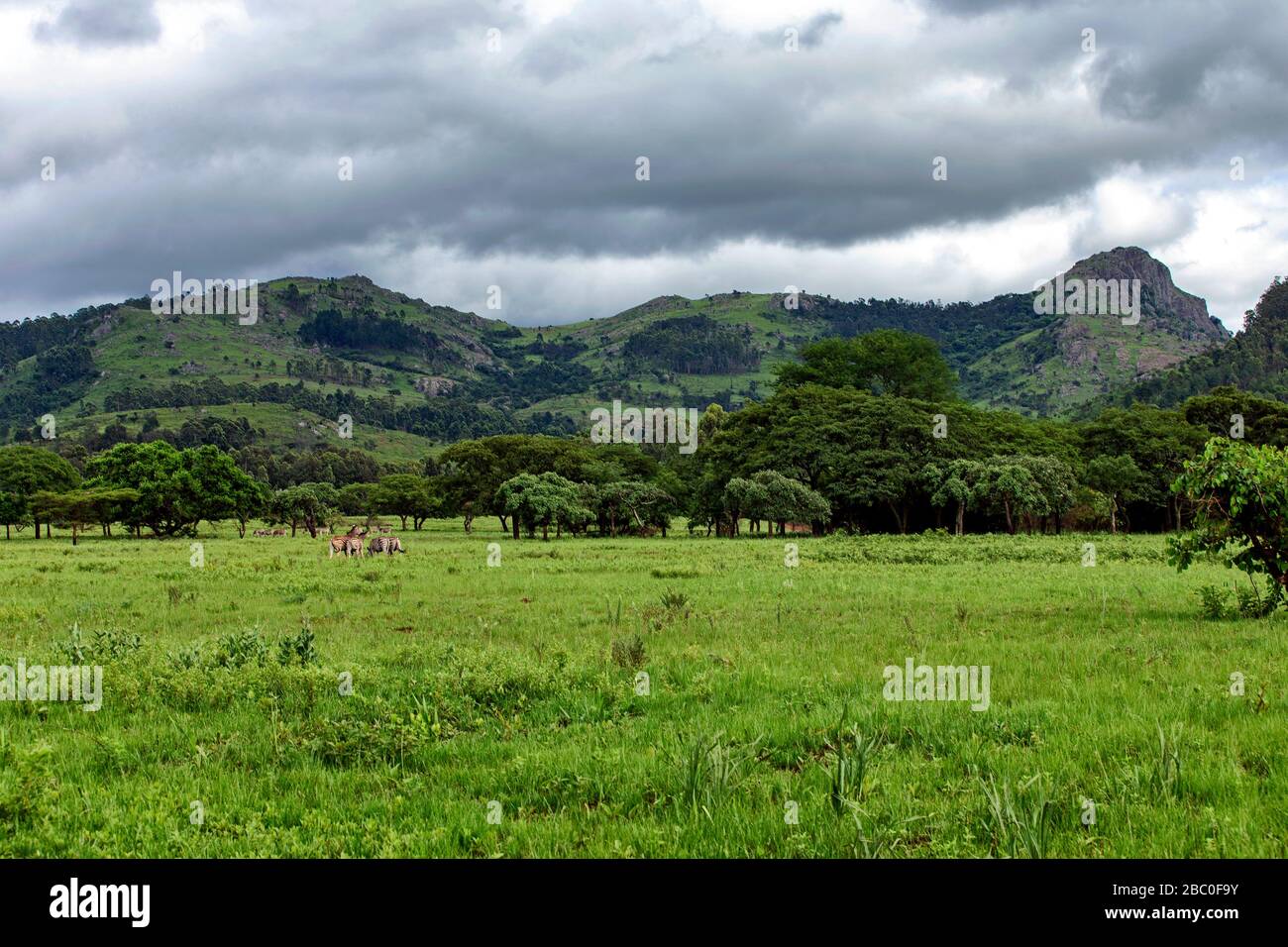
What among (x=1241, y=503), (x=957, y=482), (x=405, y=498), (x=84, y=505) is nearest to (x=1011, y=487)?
(x=957, y=482)

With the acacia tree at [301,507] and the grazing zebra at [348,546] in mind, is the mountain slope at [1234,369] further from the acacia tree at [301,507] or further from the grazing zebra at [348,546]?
the grazing zebra at [348,546]

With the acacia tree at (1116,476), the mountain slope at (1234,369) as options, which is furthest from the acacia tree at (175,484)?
the mountain slope at (1234,369)

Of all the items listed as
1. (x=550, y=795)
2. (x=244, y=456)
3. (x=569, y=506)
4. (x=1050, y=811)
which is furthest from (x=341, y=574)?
(x=244, y=456)

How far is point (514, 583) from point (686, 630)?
35.4 feet

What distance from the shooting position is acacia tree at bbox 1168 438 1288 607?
16188 millimetres

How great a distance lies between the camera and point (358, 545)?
39.7 metres

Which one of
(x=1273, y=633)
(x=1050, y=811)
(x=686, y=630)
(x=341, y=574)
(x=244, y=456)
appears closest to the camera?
(x=1050, y=811)

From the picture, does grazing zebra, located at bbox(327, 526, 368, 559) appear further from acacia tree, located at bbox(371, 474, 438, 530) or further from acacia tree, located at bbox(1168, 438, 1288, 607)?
acacia tree, located at bbox(371, 474, 438, 530)

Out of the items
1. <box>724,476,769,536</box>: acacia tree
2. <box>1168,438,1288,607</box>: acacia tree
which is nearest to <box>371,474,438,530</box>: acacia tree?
<box>724,476,769,536</box>: acacia tree

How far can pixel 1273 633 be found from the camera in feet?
49.6

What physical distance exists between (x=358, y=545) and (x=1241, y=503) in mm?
33429

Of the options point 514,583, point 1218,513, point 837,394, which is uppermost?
point 837,394

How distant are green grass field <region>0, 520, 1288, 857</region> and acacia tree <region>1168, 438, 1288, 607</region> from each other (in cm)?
141
